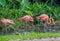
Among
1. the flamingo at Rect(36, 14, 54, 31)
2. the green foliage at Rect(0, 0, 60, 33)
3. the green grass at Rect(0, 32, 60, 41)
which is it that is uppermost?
the green foliage at Rect(0, 0, 60, 33)

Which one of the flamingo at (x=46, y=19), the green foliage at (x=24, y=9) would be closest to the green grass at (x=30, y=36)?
the flamingo at (x=46, y=19)

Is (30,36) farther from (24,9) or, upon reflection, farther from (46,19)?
(24,9)

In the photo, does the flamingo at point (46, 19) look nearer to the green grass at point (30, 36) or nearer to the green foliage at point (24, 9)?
the green foliage at point (24, 9)

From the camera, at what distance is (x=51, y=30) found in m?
10.2

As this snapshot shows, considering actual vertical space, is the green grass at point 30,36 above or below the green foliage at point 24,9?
below

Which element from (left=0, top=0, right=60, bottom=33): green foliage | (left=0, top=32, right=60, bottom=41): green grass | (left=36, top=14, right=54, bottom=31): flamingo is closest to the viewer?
(left=0, top=32, right=60, bottom=41): green grass

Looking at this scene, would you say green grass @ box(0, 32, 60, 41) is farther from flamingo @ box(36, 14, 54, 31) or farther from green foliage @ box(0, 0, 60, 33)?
green foliage @ box(0, 0, 60, 33)

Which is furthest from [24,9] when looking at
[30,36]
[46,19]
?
[30,36]

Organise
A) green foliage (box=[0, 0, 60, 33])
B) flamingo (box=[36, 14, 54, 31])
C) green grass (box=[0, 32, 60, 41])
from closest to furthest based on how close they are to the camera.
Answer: green grass (box=[0, 32, 60, 41])
flamingo (box=[36, 14, 54, 31])
green foliage (box=[0, 0, 60, 33])

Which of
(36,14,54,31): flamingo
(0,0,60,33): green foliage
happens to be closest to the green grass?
(36,14,54,31): flamingo

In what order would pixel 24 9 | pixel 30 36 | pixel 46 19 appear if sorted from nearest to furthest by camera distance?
pixel 30 36 < pixel 46 19 < pixel 24 9

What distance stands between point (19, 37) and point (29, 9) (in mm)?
2814

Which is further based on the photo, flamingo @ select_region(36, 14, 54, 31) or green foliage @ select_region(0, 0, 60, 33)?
green foliage @ select_region(0, 0, 60, 33)

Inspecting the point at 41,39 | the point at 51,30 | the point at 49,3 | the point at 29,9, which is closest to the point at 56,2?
the point at 49,3
